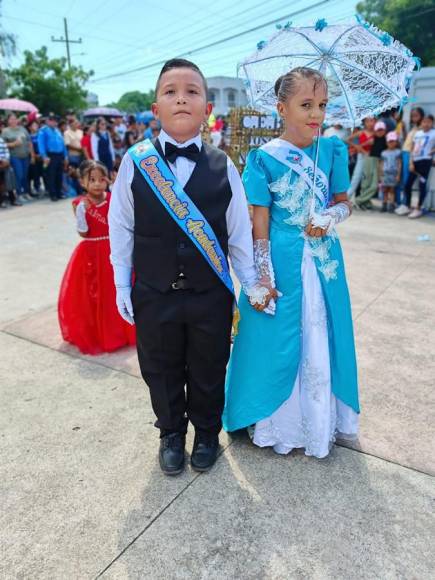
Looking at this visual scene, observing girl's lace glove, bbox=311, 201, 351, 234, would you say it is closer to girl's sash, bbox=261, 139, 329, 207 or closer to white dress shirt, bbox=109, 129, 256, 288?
girl's sash, bbox=261, 139, 329, 207

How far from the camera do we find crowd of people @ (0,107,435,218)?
8.27 metres

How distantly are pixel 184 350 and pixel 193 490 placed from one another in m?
0.62

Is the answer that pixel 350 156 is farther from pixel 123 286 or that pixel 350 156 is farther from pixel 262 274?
pixel 123 286

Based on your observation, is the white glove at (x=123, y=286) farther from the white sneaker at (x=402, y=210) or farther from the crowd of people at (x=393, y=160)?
the white sneaker at (x=402, y=210)

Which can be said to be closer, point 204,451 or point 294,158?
point 294,158

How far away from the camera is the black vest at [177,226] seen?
1897 mm

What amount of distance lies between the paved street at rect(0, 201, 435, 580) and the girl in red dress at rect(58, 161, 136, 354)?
14 cm

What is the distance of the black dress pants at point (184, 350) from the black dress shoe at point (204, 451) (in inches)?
1.6

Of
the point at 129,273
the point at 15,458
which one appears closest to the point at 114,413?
the point at 15,458

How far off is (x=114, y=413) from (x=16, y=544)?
0.95 metres

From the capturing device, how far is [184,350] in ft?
7.18

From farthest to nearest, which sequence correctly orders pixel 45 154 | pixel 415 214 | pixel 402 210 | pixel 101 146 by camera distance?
1. pixel 45 154
2. pixel 101 146
3. pixel 402 210
4. pixel 415 214

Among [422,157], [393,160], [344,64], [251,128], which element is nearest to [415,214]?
[422,157]

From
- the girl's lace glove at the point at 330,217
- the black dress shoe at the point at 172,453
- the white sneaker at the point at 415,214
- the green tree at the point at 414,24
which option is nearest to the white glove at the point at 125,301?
the black dress shoe at the point at 172,453
